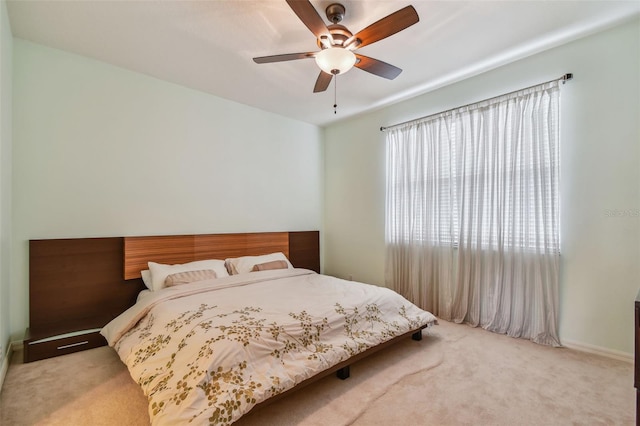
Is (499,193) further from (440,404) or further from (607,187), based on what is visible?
(440,404)

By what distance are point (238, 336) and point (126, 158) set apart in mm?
2461

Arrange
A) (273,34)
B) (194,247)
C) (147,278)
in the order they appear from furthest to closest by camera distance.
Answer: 1. (194,247)
2. (147,278)
3. (273,34)

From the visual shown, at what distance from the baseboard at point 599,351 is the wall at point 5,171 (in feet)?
14.9

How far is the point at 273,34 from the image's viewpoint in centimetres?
254

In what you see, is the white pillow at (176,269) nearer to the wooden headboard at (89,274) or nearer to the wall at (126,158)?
the wooden headboard at (89,274)

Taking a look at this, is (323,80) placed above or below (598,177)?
above

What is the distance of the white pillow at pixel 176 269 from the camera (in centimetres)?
301

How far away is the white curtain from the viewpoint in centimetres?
→ 282

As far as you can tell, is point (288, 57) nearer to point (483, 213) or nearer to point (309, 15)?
point (309, 15)

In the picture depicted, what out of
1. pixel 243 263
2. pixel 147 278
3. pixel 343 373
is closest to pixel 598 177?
pixel 343 373

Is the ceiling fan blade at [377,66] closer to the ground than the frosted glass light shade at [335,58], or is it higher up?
higher up

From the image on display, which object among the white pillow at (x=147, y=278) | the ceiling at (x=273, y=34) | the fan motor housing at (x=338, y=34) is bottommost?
the white pillow at (x=147, y=278)

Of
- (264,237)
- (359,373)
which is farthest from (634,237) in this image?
(264,237)

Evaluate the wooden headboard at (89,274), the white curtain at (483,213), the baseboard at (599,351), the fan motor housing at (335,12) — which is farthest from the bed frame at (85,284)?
the fan motor housing at (335,12)
